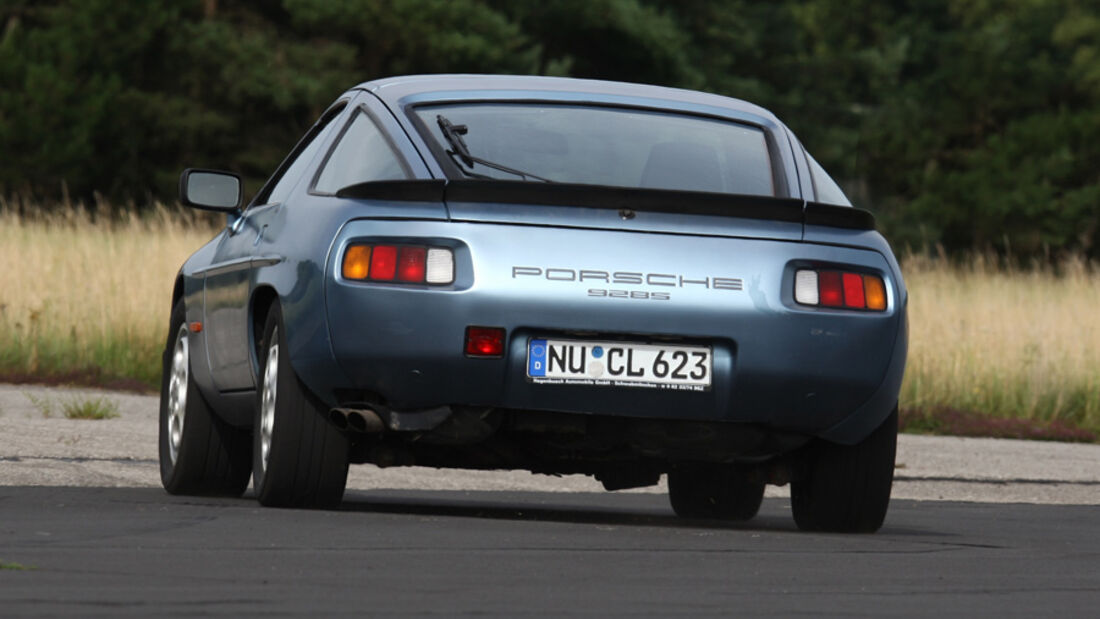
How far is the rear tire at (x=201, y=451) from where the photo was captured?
330 inches

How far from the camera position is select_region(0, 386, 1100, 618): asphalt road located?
5090 millimetres

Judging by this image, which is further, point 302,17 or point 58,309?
point 302,17

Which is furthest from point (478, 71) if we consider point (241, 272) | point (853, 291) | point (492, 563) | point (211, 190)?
point (492, 563)

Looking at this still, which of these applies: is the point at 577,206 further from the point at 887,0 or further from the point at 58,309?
the point at 887,0

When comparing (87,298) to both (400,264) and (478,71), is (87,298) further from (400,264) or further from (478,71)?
(478,71)

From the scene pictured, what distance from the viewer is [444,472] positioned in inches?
439

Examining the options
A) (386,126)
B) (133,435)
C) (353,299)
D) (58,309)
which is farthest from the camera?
(58,309)

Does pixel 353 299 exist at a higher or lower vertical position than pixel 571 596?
higher

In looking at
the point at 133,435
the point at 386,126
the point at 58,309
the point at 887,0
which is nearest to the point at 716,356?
the point at 386,126

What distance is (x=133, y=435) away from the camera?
11.5 meters

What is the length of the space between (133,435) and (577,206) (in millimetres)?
5323

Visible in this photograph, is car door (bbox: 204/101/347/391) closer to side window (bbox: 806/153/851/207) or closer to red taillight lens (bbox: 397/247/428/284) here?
red taillight lens (bbox: 397/247/428/284)

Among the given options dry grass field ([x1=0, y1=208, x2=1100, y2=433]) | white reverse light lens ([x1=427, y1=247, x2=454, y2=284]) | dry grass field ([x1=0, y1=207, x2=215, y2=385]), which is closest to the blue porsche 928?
white reverse light lens ([x1=427, y1=247, x2=454, y2=284])

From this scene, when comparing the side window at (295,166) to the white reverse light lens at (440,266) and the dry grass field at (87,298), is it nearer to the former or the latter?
the white reverse light lens at (440,266)
